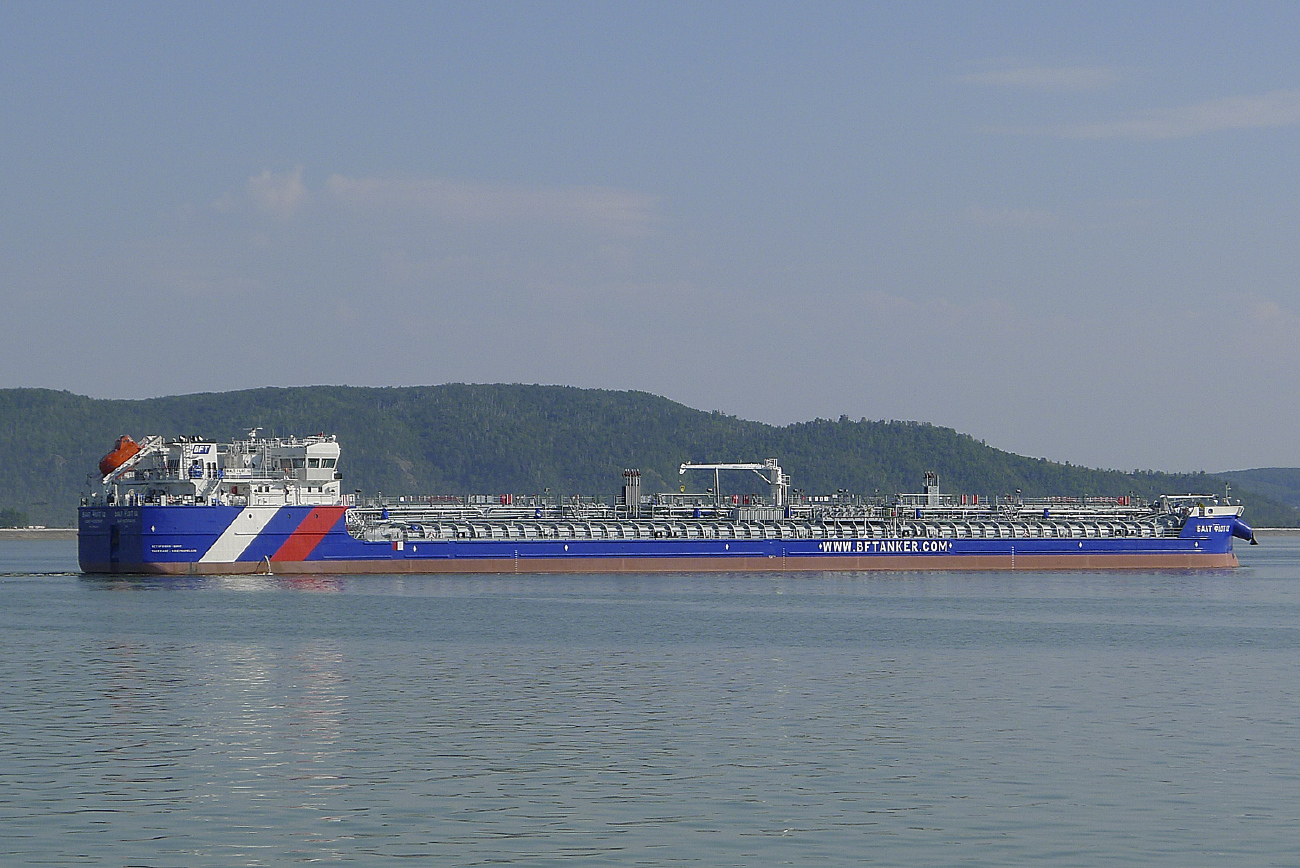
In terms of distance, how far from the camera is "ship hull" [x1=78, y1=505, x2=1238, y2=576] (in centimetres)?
8800

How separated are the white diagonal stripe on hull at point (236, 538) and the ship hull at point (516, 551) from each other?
0.19ft

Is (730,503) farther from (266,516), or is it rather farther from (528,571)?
(266,516)

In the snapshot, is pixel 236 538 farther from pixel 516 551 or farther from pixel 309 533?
pixel 516 551

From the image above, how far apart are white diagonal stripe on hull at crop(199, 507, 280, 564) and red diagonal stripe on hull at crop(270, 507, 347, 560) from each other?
74.9 inches

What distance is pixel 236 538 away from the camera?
88750 mm

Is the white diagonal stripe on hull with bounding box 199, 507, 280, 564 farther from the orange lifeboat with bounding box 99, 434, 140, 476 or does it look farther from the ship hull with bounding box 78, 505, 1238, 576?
the orange lifeboat with bounding box 99, 434, 140, 476

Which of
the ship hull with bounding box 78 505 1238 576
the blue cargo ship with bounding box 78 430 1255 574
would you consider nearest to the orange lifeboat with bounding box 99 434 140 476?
the blue cargo ship with bounding box 78 430 1255 574

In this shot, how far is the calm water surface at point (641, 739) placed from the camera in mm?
24906

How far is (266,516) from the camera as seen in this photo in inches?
3519

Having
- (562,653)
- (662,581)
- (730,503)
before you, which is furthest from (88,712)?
(730,503)

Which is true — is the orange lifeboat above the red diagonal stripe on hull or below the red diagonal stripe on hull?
above

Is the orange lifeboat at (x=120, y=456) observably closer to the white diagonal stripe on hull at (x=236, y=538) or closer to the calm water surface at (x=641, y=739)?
the white diagonal stripe on hull at (x=236, y=538)

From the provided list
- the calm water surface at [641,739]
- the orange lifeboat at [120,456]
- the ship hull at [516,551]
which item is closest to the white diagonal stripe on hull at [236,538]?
the ship hull at [516,551]

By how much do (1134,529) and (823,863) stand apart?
→ 301 ft
